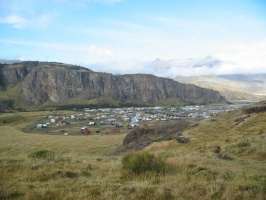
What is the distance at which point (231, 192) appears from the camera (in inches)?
283

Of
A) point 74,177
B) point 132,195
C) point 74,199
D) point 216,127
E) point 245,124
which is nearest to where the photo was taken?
point 74,199

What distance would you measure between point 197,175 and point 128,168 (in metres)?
2.86

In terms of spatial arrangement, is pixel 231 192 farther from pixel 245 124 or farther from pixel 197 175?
pixel 245 124

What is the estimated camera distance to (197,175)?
9.49 metres

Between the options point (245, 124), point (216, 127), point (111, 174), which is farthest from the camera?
point (216, 127)

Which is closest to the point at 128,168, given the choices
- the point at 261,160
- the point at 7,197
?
the point at 7,197

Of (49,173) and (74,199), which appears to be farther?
(49,173)

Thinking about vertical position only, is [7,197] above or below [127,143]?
above

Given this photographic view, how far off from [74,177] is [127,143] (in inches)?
1317

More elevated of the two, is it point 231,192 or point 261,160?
point 231,192

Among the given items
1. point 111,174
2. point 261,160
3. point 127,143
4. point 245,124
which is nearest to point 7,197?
point 111,174

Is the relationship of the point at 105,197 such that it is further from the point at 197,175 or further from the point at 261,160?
the point at 261,160

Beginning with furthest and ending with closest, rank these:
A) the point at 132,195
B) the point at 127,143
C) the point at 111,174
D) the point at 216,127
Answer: the point at 127,143 → the point at 216,127 → the point at 111,174 → the point at 132,195

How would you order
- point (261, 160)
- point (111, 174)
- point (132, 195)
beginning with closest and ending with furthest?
point (132, 195) → point (111, 174) → point (261, 160)
